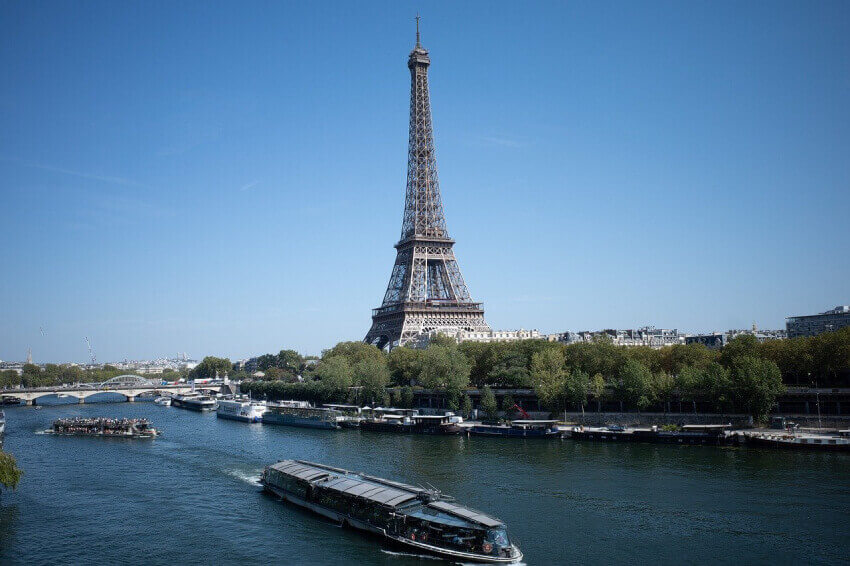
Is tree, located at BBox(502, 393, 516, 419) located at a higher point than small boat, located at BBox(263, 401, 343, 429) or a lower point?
higher

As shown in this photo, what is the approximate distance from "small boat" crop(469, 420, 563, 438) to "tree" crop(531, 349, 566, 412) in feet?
9.42

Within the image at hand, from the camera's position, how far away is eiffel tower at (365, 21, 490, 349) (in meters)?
106

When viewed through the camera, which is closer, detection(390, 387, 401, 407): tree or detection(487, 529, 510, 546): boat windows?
detection(487, 529, 510, 546): boat windows

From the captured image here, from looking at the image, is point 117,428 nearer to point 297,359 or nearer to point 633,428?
point 633,428

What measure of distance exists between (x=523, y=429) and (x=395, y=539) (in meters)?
32.9

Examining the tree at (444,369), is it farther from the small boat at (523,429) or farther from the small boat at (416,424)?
the small boat at (523,429)

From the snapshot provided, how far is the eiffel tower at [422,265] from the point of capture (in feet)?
349

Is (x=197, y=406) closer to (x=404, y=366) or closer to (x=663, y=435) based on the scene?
(x=404, y=366)

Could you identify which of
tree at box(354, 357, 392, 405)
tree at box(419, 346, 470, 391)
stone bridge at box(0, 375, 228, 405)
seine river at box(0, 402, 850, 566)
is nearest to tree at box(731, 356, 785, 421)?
seine river at box(0, 402, 850, 566)

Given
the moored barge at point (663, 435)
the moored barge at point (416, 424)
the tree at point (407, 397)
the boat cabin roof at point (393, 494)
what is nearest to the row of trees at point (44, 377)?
the tree at point (407, 397)

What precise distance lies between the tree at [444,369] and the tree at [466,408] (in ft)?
6.36

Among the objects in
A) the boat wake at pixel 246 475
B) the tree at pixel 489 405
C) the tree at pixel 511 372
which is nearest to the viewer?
the boat wake at pixel 246 475

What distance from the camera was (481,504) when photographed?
3584 centimetres

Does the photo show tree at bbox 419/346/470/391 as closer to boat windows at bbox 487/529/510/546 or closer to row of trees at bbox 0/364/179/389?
boat windows at bbox 487/529/510/546
